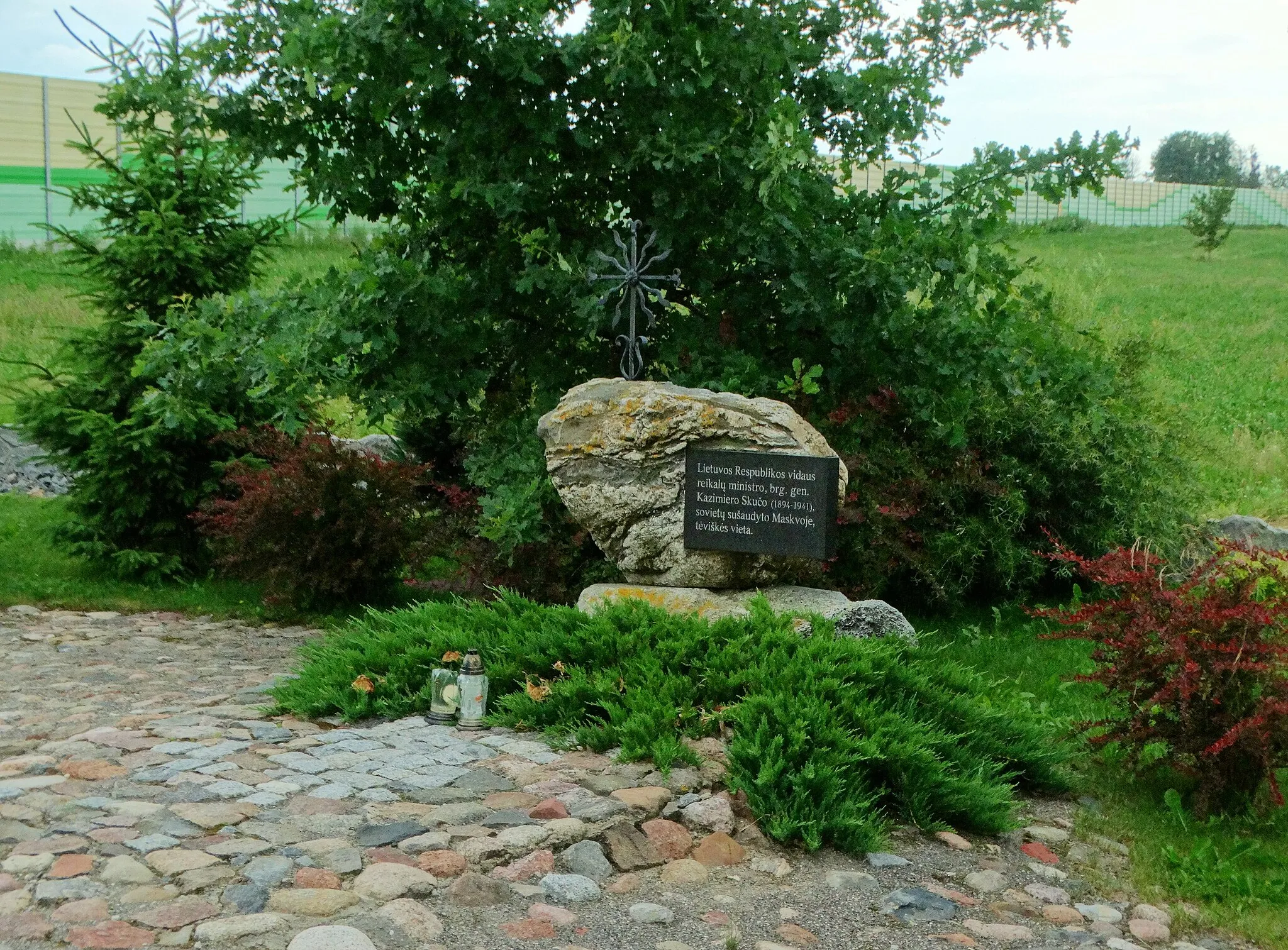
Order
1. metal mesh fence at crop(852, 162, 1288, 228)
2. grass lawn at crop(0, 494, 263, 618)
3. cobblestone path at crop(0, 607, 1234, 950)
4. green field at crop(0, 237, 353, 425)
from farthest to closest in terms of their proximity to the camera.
→ metal mesh fence at crop(852, 162, 1288, 228) < green field at crop(0, 237, 353, 425) < grass lawn at crop(0, 494, 263, 618) < cobblestone path at crop(0, 607, 1234, 950)

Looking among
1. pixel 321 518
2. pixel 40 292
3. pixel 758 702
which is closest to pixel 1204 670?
pixel 758 702

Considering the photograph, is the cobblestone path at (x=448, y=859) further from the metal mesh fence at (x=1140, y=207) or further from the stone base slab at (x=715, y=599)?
the metal mesh fence at (x=1140, y=207)

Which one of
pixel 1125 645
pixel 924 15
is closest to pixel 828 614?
pixel 1125 645

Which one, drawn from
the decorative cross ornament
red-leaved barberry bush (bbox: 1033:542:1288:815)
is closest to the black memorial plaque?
the decorative cross ornament

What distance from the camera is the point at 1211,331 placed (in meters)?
22.5

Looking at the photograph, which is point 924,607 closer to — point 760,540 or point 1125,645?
point 760,540

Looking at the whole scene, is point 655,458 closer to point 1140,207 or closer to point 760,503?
point 760,503

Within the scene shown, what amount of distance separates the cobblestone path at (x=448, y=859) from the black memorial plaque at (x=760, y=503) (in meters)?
1.95

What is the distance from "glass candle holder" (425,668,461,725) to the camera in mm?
5777

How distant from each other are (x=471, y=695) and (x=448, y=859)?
5.04ft

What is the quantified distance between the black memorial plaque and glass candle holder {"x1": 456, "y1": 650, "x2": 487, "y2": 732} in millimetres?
1880

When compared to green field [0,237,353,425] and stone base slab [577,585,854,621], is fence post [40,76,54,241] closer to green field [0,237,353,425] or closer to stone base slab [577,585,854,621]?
green field [0,237,353,425]

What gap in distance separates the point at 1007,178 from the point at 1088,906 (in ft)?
17.6

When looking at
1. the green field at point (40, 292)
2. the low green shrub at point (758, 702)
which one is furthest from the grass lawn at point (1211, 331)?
the green field at point (40, 292)
